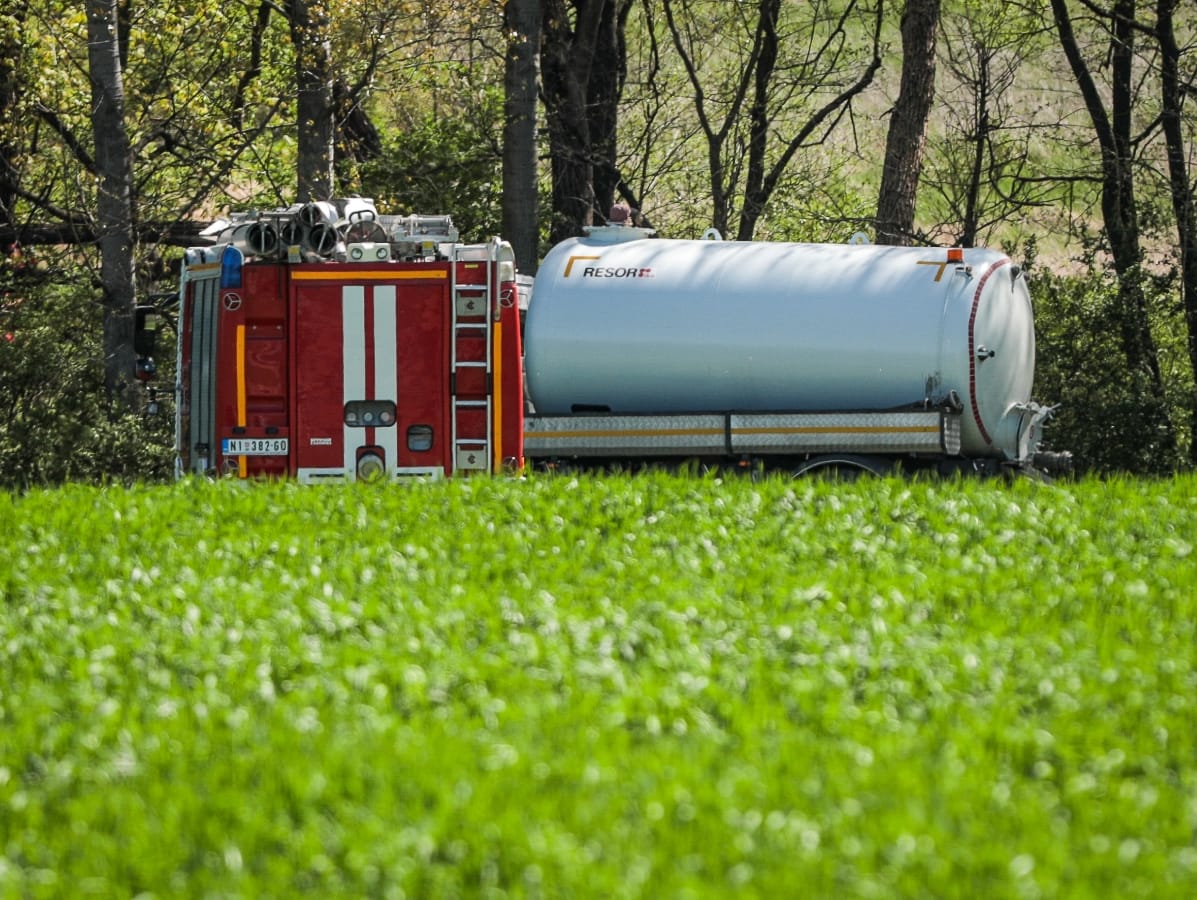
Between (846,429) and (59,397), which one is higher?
(59,397)

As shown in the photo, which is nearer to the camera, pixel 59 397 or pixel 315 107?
pixel 59 397

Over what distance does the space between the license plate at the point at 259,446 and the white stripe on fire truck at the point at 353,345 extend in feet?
1.71

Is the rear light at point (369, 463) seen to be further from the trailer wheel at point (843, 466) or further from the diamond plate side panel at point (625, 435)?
the trailer wheel at point (843, 466)

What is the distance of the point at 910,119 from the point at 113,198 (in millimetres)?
10432

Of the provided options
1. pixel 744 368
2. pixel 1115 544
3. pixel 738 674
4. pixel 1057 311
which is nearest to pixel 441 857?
pixel 738 674

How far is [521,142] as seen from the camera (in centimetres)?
2222

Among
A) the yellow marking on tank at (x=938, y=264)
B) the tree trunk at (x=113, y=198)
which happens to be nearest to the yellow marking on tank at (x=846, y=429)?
the yellow marking on tank at (x=938, y=264)

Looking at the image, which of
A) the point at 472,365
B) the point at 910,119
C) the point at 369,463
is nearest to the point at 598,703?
the point at 472,365

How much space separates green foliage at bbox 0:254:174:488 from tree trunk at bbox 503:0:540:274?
5.12 meters

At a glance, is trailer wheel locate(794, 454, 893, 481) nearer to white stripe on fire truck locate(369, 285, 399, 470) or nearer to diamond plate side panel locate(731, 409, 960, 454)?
diamond plate side panel locate(731, 409, 960, 454)

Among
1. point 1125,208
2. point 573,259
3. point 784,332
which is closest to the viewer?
point 784,332

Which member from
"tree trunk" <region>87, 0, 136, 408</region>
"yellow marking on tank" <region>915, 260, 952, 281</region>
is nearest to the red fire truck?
"yellow marking on tank" <region>915, 260, 952, 281</region>

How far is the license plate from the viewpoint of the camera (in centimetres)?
1395

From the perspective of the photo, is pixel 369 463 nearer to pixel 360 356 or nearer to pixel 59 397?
pixel 360 356
